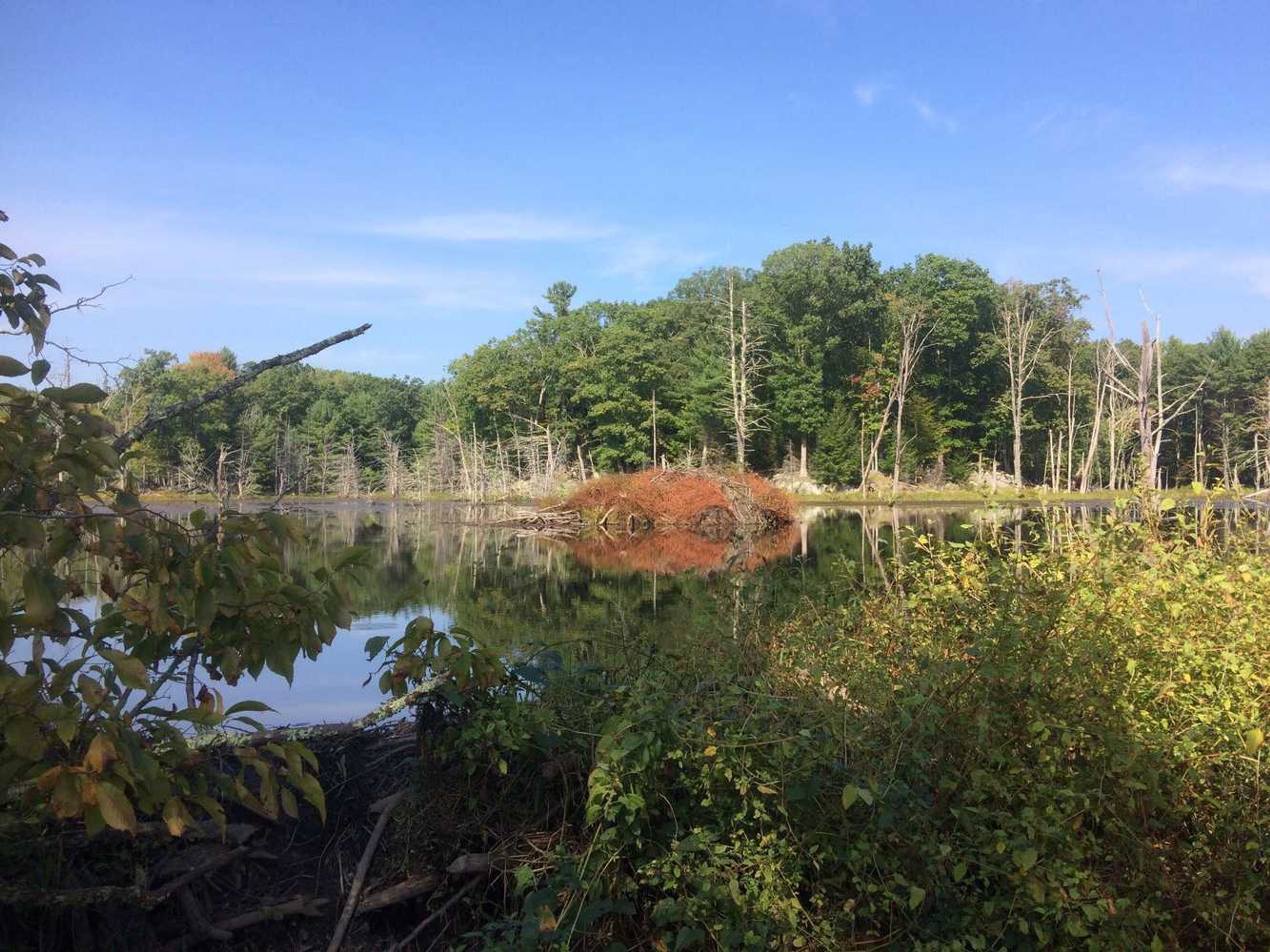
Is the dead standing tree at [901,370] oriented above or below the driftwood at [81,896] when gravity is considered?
above

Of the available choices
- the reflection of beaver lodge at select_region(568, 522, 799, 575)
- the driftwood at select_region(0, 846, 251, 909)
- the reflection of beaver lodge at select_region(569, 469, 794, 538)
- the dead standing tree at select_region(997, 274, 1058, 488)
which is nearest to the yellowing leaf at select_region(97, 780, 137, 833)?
the driftwood at select_region(0, 846, 251, 909)

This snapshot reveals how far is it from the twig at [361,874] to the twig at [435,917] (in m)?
0.18

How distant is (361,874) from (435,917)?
328mm

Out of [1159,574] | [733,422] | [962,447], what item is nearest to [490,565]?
[1159,574]

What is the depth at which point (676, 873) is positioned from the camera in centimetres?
288

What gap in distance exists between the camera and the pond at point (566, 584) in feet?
18.4

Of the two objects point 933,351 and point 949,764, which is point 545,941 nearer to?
point 949,764

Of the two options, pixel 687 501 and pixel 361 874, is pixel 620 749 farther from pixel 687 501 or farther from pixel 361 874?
pixel 687 501

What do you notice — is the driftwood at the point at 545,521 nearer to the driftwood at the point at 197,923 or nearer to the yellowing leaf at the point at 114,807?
the driftwood at the point at 197,923

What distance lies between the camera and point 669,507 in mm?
36156

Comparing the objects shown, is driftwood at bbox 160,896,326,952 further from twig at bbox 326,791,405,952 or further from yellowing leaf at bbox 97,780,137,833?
yellowing leaf at bbox 97,780,137,833

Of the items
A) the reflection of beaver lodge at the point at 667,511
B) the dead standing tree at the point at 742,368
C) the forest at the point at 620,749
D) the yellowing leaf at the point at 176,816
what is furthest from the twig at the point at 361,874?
the dead standing tree at the point at 742,368

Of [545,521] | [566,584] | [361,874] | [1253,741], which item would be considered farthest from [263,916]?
[545,521]

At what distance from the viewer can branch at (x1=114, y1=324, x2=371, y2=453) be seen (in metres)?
2.37
